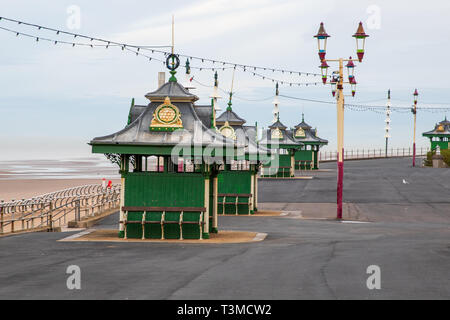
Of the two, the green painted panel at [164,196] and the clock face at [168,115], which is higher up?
the clock face at [168,115]

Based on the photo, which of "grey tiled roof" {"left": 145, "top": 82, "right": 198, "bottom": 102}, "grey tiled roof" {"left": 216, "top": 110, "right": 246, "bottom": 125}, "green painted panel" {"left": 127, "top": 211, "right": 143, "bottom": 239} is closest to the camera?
"green painted panel" {"left": 127, "top": 211, "right": 143, "bottom": 239}

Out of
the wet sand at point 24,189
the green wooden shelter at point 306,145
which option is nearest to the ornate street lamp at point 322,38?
the wet sand at point 24,189

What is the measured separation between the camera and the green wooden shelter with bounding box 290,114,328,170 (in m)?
70.4

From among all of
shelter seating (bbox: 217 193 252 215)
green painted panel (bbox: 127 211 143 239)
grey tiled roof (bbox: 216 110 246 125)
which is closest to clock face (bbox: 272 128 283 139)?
grey tiled roof (bbox: 216 110 246 125)

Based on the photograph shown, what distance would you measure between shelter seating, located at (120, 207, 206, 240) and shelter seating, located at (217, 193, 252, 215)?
34.5 feet

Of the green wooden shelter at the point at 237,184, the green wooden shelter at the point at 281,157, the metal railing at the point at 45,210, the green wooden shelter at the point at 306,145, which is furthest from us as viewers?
the green wooden shelter at the point at 306,145

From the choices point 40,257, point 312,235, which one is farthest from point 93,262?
point 312,235

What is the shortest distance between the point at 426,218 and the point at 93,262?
62.3 feet

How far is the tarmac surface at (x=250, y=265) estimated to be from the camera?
10.3m

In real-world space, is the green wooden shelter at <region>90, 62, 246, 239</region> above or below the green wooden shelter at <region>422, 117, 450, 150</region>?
below

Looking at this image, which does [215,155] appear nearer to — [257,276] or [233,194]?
[257,276]

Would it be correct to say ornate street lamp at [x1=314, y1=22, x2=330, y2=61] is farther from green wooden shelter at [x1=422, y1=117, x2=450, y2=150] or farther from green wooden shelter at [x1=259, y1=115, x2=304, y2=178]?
green wooden shelter at [x1=422, y1=117, x2=450, y2=150]

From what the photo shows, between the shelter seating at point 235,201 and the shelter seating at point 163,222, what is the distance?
34.5 feet

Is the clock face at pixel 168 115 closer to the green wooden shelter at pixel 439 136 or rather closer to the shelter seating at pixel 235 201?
the shelter seating at pixel 235 201
